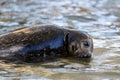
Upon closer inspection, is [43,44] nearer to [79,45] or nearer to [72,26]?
[79,45]

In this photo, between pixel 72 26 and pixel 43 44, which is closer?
pixel 43 44

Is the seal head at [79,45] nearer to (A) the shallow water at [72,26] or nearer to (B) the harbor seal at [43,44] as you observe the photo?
(B) the harbor seal at [43,44]

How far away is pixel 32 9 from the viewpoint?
10695 mm

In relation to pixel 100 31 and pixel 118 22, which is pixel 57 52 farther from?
pixel 118 22

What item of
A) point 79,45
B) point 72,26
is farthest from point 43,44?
point 72,26

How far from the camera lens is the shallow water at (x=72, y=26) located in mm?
4648

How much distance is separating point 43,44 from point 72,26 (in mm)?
2795

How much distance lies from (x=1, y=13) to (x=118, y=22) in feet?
9.67

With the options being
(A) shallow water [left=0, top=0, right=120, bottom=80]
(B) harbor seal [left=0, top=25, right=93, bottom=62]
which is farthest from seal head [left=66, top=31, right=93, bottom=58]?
(A) shallow water [left=0, top=0, right=120, bottom=80]

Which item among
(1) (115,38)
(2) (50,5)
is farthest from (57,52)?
(2) (50,5)

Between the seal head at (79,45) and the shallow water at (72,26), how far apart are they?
0.15m

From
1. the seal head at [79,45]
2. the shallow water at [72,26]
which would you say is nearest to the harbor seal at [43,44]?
the seal head at [79,45]

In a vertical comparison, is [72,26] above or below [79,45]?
above

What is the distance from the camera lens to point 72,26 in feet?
26.8
